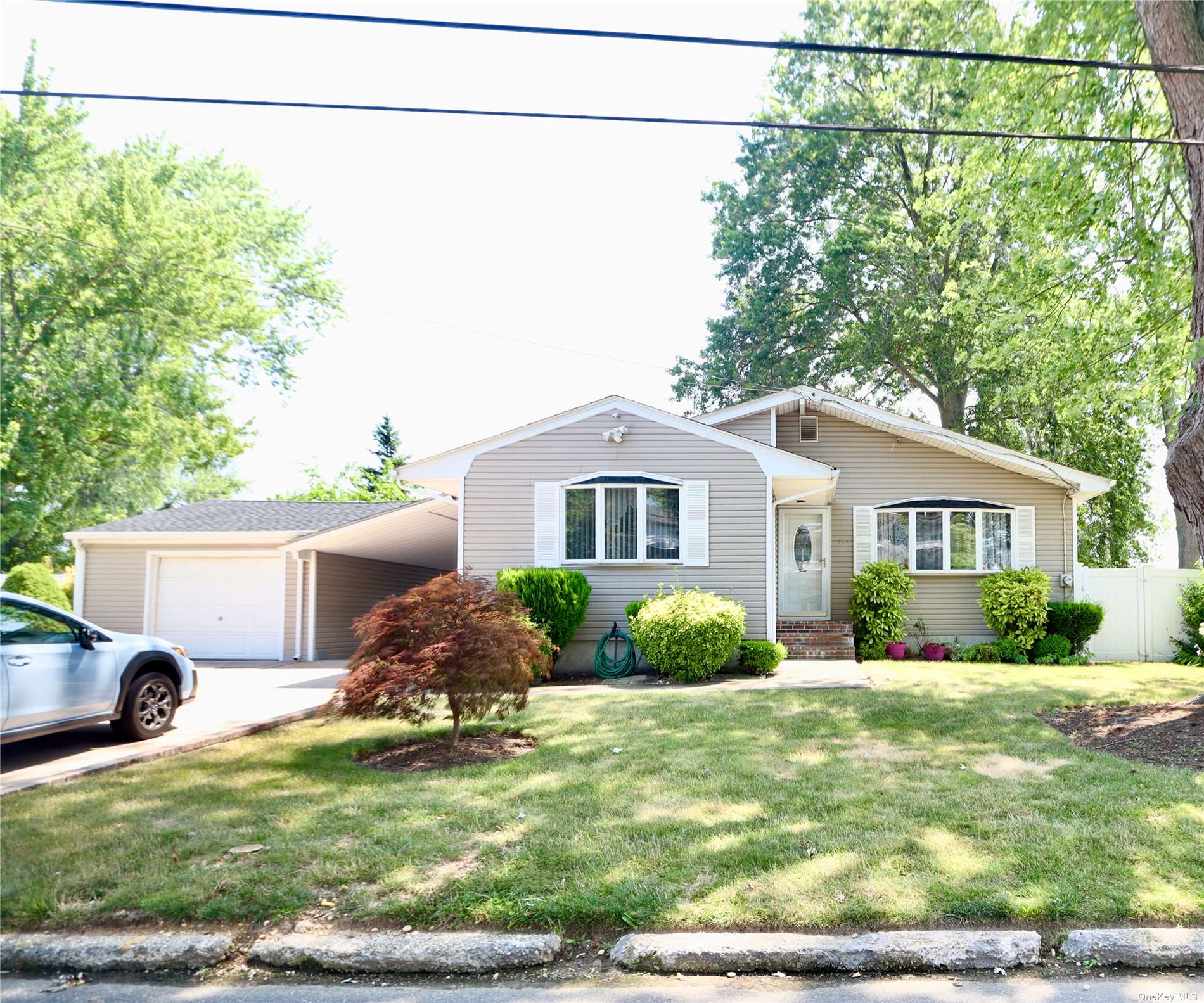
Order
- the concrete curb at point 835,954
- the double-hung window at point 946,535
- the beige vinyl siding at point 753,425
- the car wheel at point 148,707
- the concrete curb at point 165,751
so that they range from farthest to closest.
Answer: the double-hung window at point 946,535
the beige vinyl siding at point 753,425
the car wheel at point 148,707
the concrete curb at point 165,751
the concrete curb at point 835,954

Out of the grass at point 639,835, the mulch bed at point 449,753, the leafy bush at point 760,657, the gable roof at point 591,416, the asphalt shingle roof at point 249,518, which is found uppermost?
the gable roof at point 591,416

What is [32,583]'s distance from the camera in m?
16.3

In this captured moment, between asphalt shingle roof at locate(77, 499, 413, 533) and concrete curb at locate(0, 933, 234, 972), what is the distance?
13.5 m

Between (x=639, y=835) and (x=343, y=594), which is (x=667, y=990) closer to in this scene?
(x=639, y=835)

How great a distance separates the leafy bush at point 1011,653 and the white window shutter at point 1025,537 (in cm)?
187

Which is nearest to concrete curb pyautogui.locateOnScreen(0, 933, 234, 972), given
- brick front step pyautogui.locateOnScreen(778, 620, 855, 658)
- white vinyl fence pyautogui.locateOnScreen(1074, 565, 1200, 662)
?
brick front step pyautogui.locateOnScreen(778, 620, 855, 658)

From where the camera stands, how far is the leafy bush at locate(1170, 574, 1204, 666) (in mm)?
15883

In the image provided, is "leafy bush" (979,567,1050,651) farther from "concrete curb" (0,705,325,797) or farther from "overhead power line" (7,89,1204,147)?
"concrete curb" (0,705,325,797)

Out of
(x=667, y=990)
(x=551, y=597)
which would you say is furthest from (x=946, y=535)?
(x=667, y=990)

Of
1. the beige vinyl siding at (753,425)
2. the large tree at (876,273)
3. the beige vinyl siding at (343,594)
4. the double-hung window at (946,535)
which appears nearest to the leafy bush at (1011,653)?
the double-hung window at (946,535)

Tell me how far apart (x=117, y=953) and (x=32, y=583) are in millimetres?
15277

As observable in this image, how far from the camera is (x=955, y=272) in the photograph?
81.4ft

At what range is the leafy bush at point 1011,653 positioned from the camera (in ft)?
51.7

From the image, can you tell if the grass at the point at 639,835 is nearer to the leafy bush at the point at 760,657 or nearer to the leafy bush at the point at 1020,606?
the leafy bush at the point at 760,657
